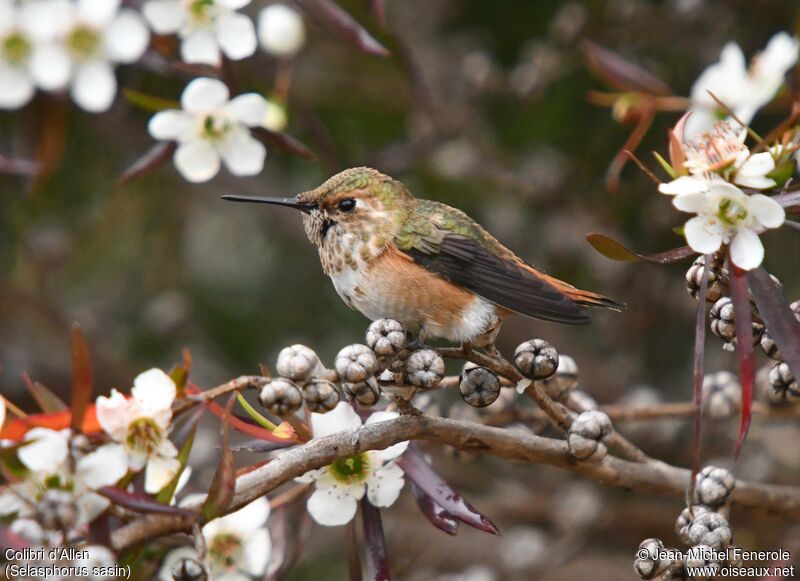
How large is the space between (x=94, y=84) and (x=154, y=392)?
75cm

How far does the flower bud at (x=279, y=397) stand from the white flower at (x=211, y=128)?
0.79m

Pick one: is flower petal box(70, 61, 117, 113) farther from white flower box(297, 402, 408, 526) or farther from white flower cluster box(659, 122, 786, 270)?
white flower cluster box(659, 122, 786, 270)

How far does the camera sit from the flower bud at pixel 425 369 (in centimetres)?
168

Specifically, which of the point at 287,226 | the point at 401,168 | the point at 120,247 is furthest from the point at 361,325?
the point at 120,247

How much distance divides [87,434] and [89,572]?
0.94ft

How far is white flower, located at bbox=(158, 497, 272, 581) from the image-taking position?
198cm

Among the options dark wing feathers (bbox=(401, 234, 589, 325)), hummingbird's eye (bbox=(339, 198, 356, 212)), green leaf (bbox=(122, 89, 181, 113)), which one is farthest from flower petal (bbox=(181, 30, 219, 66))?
dark wing feathers (bbox=(401, 234, 589, 325))

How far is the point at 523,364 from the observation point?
1724 mm

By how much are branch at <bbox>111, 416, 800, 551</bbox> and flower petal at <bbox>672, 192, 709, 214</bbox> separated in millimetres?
472

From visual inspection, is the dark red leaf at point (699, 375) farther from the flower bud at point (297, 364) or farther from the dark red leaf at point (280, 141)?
the dark red leaf at point (280, 141)

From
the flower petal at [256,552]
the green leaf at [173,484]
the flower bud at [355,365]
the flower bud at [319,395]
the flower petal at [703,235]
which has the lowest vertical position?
the flower petal at [256,552]

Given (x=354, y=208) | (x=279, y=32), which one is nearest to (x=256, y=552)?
(x=354, y=208)

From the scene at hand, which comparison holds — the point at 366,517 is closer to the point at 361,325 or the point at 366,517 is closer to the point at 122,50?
the point at 122,50

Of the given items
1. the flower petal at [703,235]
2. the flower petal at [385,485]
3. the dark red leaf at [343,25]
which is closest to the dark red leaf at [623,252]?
the flower petal at [703,235]
